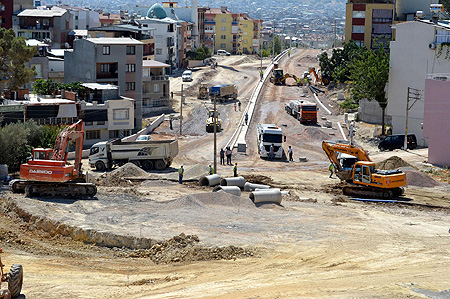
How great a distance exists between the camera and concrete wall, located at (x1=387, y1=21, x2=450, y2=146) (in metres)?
68.1

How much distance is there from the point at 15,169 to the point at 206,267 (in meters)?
26.2

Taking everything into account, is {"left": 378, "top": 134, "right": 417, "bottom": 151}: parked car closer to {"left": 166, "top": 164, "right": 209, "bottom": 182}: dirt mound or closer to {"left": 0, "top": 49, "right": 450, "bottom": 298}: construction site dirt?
{"left": 0, "top": 49, "right": 450, "bottom": 298}: construction site dirt

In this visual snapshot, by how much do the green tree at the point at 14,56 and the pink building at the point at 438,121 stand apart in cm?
3329

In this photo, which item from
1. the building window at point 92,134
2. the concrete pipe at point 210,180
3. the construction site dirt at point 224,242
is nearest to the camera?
the construction site dirt at point 224,242

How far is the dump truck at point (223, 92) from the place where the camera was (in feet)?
308

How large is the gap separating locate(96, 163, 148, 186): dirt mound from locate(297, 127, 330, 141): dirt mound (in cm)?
2449

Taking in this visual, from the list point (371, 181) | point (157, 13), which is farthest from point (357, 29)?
point (371, 181)

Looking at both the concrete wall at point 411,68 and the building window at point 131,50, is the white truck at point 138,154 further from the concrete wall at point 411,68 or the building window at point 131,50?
the building window at point 131,50

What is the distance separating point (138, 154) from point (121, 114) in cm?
1655

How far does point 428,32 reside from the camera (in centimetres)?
6831

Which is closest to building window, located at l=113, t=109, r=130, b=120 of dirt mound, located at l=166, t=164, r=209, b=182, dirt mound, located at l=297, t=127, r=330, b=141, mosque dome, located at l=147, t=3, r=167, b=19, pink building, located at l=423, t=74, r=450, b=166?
dirt mound, located at l=297, t=127, r=330, b=141

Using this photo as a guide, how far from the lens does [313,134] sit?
7319 centimetres

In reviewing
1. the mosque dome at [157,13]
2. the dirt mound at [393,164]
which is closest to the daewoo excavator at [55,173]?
the dirt mound at [393,164]

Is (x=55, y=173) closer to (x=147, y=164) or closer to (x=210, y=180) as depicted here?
(x=210, y=180)
